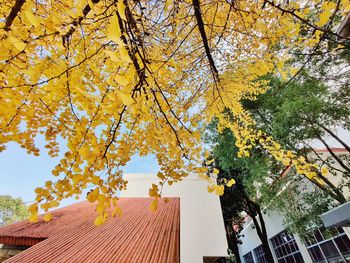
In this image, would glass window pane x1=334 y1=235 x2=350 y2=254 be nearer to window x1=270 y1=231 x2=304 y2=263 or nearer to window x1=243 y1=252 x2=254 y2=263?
window x1=270 y1=231 x2=304 y2=263

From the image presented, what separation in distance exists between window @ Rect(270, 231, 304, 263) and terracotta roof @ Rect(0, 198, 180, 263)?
820 cm

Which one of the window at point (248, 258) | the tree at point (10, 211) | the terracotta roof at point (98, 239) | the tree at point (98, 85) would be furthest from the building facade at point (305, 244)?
the tree at point (10, 211)

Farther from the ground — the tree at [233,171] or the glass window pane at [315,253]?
the tree at [233,171]

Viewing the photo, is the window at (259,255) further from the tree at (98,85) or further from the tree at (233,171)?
the tree at (98,85)

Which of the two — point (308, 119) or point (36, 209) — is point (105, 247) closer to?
point (36, 209)

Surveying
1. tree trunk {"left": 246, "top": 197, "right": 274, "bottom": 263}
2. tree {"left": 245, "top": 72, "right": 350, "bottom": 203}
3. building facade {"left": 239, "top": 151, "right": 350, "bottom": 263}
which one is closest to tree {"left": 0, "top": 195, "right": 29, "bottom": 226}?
tree trunk {"left": 246, "top": 197, "right": 274, "bottom": 263}

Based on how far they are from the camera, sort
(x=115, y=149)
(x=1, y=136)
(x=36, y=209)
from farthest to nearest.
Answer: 1. (x=115, y=149)
2. (x=1, y=136)
3. (x=36, y=209)

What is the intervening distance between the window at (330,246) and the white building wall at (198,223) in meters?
4.48

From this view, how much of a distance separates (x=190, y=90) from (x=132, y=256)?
331 centimetres

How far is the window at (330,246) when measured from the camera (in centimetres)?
707

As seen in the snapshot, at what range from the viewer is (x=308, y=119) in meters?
6.69

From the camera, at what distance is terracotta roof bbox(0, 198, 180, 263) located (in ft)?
10.2

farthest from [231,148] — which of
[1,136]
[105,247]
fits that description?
[1,136]

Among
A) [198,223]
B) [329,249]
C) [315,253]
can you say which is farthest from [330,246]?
[198,223]
